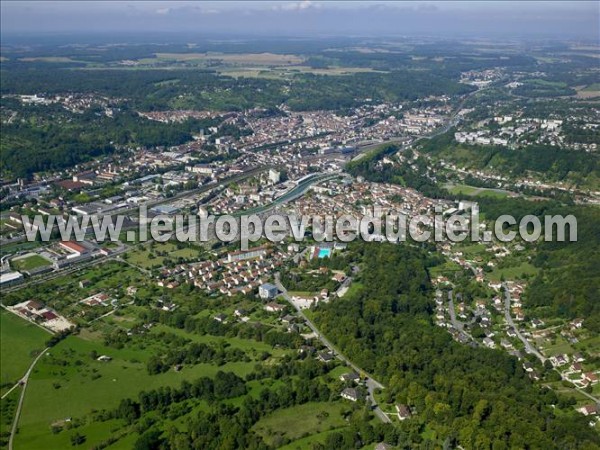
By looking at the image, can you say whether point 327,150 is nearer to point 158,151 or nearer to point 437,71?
point 158,151

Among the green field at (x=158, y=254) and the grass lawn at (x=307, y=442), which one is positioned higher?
the green field at (x=158, y=254)

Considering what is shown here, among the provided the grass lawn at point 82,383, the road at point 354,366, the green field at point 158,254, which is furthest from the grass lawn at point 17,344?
the road at point 354,366

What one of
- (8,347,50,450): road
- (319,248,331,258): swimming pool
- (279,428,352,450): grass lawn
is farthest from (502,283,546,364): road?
(8,347,50,450): road

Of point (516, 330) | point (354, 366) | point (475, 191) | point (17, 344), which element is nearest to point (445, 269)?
point (516, 330)

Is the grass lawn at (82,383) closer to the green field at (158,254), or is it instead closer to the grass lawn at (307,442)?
the grass lawn at (307,442)

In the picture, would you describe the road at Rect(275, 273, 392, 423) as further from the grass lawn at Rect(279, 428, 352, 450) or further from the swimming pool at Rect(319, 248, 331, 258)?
the swimming pool at Rect(319, 248, 331, 258)

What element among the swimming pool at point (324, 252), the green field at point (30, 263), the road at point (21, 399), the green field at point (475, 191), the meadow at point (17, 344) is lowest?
the road at point (21, 399)
